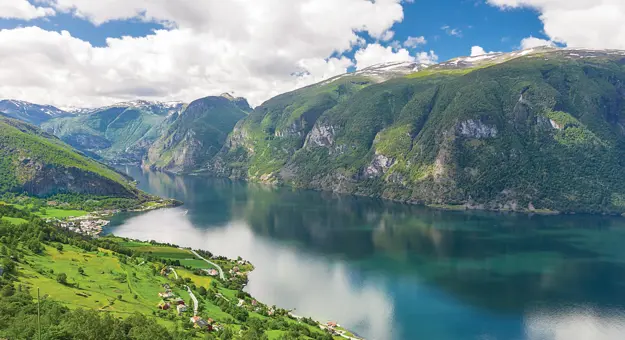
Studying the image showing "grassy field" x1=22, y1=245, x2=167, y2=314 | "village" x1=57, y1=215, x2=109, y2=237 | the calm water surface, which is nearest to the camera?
"grassy field" x1=22, y1=245, x2=167, y2=314

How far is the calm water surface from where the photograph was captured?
74.4 meters

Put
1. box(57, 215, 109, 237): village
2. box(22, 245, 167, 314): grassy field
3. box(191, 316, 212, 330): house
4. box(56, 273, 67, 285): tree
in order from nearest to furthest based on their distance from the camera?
box(191, 316, 212, 330): house < box(22, 245, 167, 314): grassy field < box(56, 273, 67, 285): tree < box(57, 215, 109, 237): village

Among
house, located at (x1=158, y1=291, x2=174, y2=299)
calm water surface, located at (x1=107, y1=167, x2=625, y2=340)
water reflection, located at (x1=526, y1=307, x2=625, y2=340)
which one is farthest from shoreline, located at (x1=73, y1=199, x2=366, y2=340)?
water reflection, located at (x1=526, y1=307, x2=625, y2=340)

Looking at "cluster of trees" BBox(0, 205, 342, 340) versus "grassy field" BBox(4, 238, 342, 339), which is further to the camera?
"grassy field" BBox(4, 238, 342, 339)

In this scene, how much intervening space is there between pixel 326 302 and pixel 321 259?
30.1 m

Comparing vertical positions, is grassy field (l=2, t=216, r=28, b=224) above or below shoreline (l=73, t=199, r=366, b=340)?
above

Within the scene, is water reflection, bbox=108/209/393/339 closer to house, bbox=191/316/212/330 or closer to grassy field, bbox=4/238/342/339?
grassy field, bbox=4/238/342/339

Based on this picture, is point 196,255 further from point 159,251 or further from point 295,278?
point 295,278

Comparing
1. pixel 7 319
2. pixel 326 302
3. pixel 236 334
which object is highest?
pixel 7 319

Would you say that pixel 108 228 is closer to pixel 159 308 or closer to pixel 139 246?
pixel 139 246

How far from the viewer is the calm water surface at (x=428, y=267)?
7444 centimetres

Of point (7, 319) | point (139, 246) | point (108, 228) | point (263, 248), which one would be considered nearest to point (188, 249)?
point (139, 246)

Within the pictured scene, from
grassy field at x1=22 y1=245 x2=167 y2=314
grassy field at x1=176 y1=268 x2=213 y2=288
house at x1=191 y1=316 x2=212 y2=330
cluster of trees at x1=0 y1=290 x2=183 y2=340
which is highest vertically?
cluster of trees at x1=0 y1=290 x2=183 y2=340

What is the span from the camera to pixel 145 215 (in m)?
178
